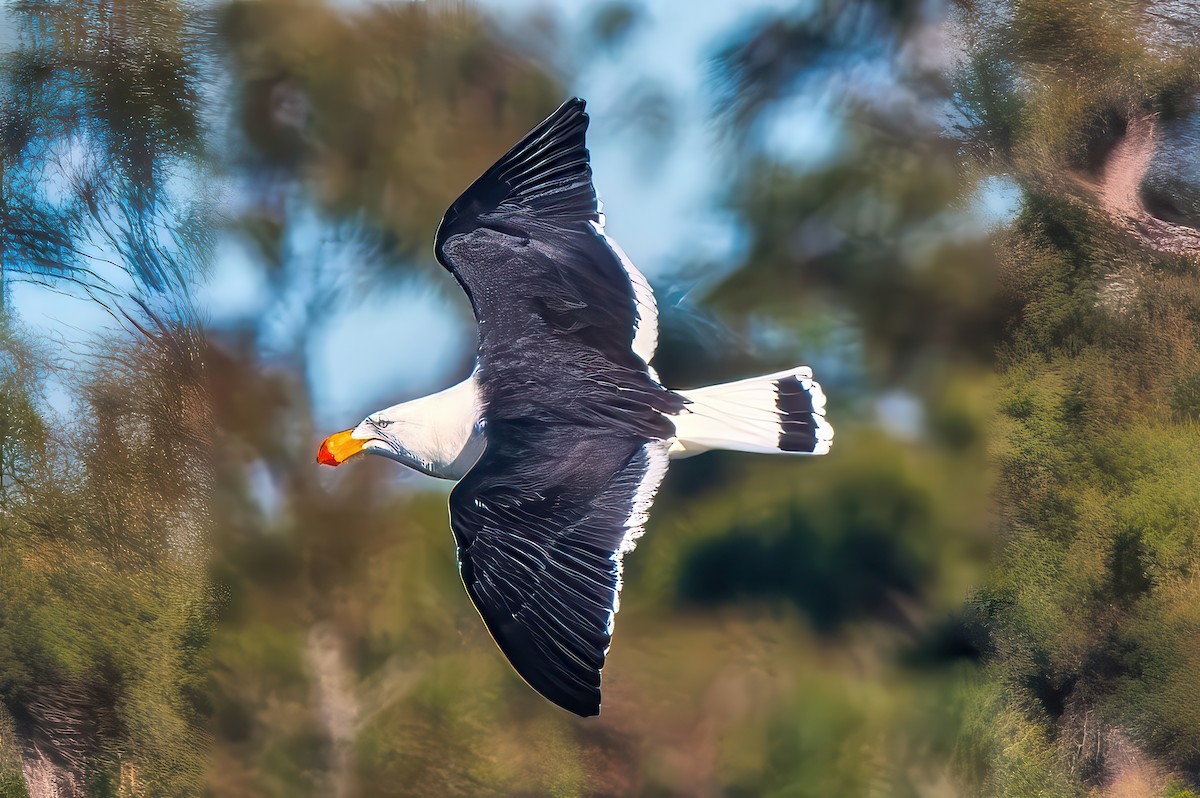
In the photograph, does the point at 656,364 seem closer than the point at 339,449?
No

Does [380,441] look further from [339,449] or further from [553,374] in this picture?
[553,374]

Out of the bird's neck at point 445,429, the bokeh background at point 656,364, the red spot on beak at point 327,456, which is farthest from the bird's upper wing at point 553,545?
the bokeh background at point 656,364

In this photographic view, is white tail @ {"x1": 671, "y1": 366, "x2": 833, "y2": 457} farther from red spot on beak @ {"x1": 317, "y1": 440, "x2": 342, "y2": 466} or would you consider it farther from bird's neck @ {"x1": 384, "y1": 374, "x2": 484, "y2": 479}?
red spot on beak @ {"x1": 317, "y1": 440, "x2": 342, "y2": 466}

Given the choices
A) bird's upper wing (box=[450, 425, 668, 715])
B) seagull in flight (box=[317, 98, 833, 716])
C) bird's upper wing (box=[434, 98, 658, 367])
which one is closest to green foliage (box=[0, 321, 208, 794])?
seagull in flight (box=[317, 98, 833, 716])

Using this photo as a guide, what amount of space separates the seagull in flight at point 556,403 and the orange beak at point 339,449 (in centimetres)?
5

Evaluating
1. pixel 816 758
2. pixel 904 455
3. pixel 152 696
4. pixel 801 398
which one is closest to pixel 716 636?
pixel 816 758


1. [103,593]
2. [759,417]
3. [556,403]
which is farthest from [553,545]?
[103,593]

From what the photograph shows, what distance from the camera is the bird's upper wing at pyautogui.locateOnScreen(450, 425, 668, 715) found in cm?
96

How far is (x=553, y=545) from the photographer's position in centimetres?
103

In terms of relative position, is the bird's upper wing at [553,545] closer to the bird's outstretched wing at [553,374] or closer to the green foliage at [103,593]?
the bird's outstretched wing at [553,374]

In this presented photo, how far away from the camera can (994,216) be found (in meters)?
1.76

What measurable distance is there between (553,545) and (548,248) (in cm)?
44

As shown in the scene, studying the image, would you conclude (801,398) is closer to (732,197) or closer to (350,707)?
(732,197)

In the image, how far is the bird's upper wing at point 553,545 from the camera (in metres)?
0.96
